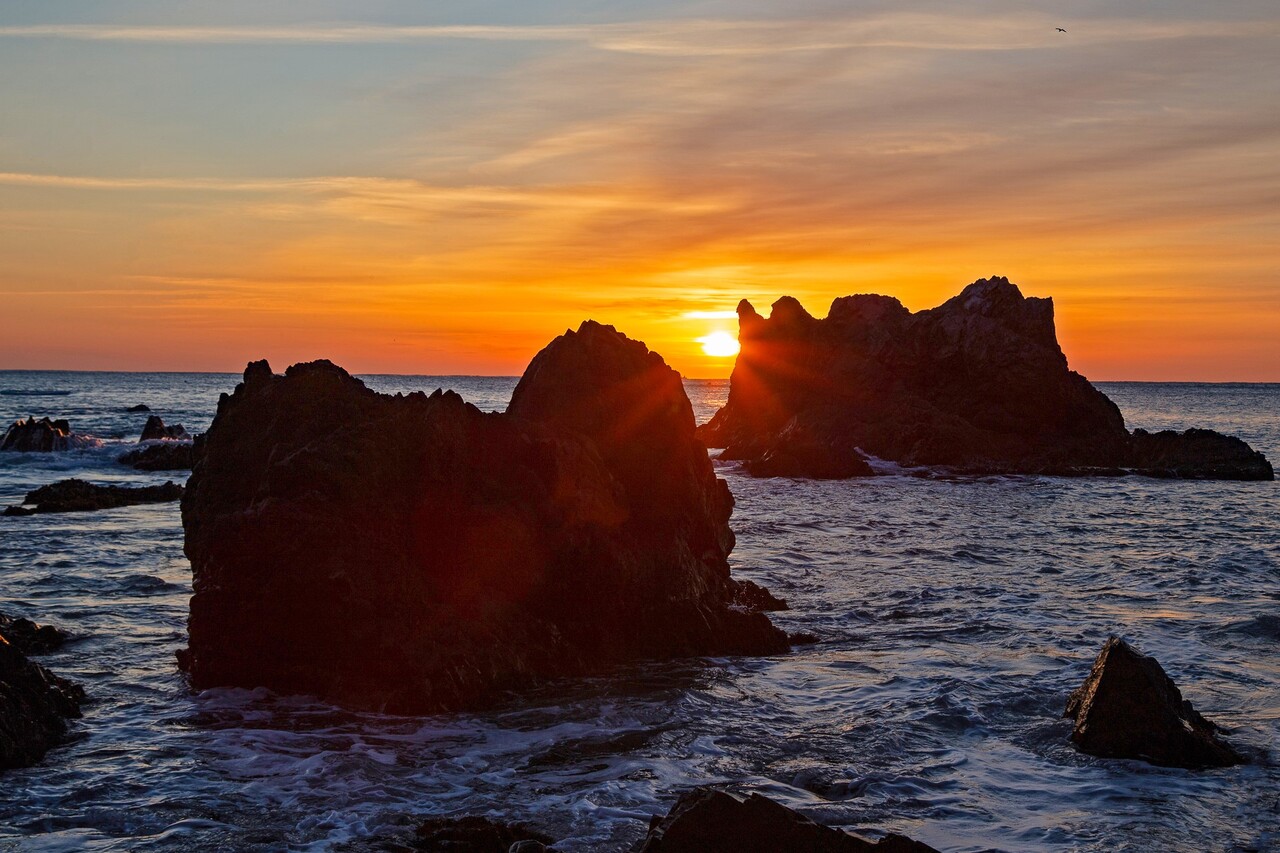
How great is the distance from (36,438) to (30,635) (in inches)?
1409

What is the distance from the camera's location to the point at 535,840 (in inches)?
262

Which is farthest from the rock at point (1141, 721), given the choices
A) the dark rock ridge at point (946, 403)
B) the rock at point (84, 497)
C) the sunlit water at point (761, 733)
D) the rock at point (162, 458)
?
the rock at point (162, 458)

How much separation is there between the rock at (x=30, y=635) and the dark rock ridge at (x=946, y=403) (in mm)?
28800

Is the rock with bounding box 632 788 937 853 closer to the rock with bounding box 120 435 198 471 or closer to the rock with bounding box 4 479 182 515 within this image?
the rock with bounding box 4 479 182 515

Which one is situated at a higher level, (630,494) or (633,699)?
(630,494)

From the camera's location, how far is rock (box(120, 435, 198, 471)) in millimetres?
37688

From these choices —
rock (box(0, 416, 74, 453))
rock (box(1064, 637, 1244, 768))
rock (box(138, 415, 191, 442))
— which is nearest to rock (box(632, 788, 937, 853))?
rock (box(1064, 637, 1244, 768))

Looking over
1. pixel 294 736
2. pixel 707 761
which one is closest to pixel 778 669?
pixel 707 761

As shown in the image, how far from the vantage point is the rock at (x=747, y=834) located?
568cm

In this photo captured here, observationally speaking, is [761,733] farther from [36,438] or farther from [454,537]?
[36,438]

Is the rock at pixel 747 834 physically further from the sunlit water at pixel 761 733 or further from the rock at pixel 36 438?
the rock at pixel 36 438

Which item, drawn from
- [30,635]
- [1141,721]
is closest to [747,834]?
[1141,721]

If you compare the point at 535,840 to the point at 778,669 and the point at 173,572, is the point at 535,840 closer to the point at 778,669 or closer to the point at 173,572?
the point at 778,669

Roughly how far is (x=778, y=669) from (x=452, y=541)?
388 cm
